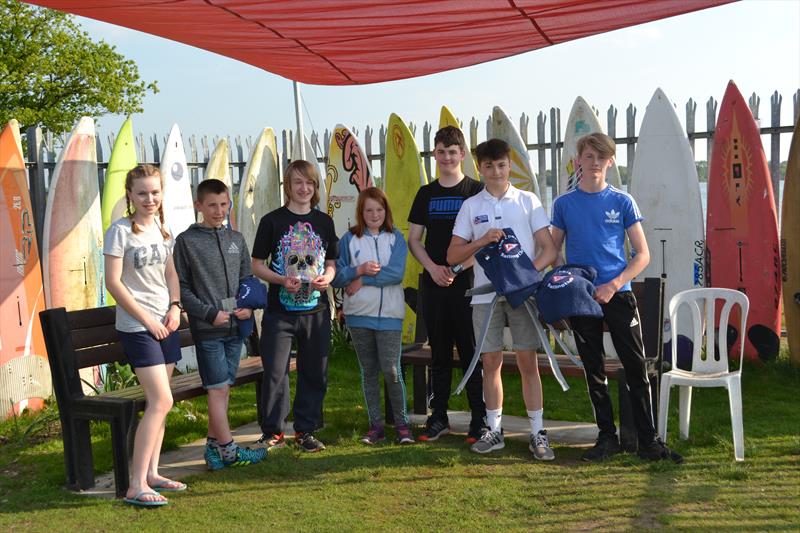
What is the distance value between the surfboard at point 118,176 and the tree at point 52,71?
517 inches

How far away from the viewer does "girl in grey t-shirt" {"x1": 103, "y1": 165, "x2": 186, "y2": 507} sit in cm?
318

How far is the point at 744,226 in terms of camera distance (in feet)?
19.0

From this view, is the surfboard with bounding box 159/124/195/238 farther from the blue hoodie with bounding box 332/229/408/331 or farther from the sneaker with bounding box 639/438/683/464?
the sneaker with bounding box 639/438/683/464

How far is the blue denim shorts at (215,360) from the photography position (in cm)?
355

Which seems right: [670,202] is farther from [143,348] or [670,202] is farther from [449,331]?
[143,348]

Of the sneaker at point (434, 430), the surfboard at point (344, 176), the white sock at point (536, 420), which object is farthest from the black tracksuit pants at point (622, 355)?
the surfboard at point (344, 176)

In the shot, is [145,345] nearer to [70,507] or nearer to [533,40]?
[70,507]

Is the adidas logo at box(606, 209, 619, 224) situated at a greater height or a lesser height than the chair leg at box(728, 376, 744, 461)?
greater

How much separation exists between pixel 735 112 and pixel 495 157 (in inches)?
122

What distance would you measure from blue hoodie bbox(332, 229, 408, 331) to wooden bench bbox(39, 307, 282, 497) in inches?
33.5

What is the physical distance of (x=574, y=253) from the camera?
Result: 355 centimetres

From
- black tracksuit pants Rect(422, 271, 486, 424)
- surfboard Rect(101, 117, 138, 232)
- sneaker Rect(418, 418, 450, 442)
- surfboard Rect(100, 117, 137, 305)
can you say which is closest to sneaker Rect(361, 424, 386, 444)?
sneaker Rect(418, 418, 450, 442)

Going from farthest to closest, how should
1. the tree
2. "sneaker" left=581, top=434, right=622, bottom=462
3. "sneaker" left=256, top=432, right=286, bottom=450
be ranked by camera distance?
the tree
"sneaker" left=256, top=432, right=286, bottom=450
"sneaker" left=581, top=434, right=622, bottom=462

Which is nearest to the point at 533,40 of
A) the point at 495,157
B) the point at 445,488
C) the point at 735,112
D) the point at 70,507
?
the point at 495,157
